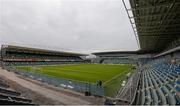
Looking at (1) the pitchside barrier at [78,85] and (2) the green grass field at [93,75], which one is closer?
(1) the pitchside barrier at [78,85]

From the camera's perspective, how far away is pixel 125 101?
11531 mm

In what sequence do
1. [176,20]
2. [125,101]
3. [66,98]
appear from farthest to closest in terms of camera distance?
[176,20] < [66,98] < [125,101]

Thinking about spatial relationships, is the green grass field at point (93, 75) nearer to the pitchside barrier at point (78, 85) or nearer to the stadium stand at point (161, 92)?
the pitchside barrier at point (78, 85)

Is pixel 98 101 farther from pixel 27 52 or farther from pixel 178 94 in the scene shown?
pixel 27 52

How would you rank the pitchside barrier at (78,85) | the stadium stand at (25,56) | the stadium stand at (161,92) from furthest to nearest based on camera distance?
the stadium stand at (25,56) → the pitchside barrier at (78,85) → the stadium stand at (161,92)

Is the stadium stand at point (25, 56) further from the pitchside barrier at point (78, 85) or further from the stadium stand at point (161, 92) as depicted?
the stadium stand at point (161, 92)

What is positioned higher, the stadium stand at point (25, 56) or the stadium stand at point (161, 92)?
the stadium stand at point (25, 56)

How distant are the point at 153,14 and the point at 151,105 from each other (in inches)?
413

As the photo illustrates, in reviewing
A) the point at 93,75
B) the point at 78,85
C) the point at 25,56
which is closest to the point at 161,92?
the point at 78,85

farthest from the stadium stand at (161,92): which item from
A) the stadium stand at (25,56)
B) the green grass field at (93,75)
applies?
the stadium stand at (25,56)

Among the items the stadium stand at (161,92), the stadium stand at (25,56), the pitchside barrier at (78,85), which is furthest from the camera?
the stadium stand at (25,56)

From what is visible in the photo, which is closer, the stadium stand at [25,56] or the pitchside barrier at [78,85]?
the pitchside barrier at [78,85]

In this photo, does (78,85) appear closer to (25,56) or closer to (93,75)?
(93,75)

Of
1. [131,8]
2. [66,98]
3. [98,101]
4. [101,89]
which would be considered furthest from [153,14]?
[66,98]
